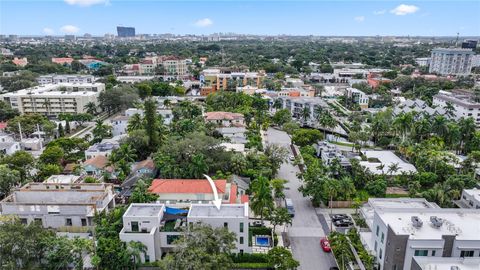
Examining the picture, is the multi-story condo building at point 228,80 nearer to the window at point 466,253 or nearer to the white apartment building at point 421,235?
the white apartment building at point 421,235

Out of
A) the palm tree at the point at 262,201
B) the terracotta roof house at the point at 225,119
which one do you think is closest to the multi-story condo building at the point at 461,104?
the terracotta roof house at the point at 225,119

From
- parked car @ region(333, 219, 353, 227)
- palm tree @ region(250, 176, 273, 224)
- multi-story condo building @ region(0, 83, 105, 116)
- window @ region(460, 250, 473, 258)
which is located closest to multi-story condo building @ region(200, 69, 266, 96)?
multi-story condo building @ region(0, 83, 105, 116)

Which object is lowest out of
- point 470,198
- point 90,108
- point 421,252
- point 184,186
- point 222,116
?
point 470,198

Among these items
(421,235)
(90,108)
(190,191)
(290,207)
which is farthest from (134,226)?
(90,108)

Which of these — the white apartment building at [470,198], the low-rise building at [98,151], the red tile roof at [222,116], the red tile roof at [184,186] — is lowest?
the white apartment building at [470,198]

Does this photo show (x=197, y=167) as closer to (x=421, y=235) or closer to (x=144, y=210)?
(x=144, y=210)

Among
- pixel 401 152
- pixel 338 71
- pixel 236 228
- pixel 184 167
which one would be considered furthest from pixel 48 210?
pixel 338 71

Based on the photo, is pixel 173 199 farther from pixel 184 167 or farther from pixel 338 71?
pixel 338 71

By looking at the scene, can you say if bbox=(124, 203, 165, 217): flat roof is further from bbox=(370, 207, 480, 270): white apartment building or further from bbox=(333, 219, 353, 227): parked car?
bbox=(370, 207, 480, 270): white apartment building
